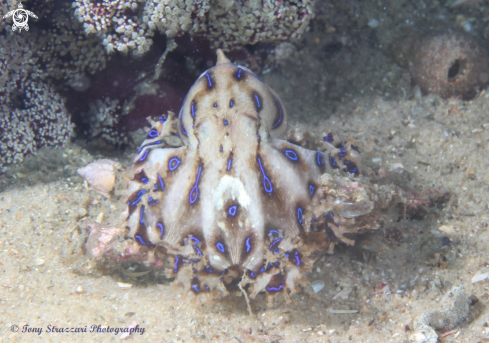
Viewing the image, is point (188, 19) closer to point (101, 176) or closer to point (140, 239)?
point (101, 176)

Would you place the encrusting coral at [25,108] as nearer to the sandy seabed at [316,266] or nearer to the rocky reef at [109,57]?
the rocky reef at [109,57]

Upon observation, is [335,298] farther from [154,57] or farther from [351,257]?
[154,57]

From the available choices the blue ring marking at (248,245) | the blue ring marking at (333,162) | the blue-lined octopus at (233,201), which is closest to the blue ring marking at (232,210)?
the blue-lined octopus at (233,201)

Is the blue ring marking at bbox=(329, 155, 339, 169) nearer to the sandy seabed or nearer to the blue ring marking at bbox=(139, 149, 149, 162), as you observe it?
the sandy seabed

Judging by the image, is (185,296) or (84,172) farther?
(84,172)

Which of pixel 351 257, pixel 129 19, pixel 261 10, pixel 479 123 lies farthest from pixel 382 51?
pixel 129 19

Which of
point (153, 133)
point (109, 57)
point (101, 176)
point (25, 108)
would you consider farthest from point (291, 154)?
point (25, 108)
